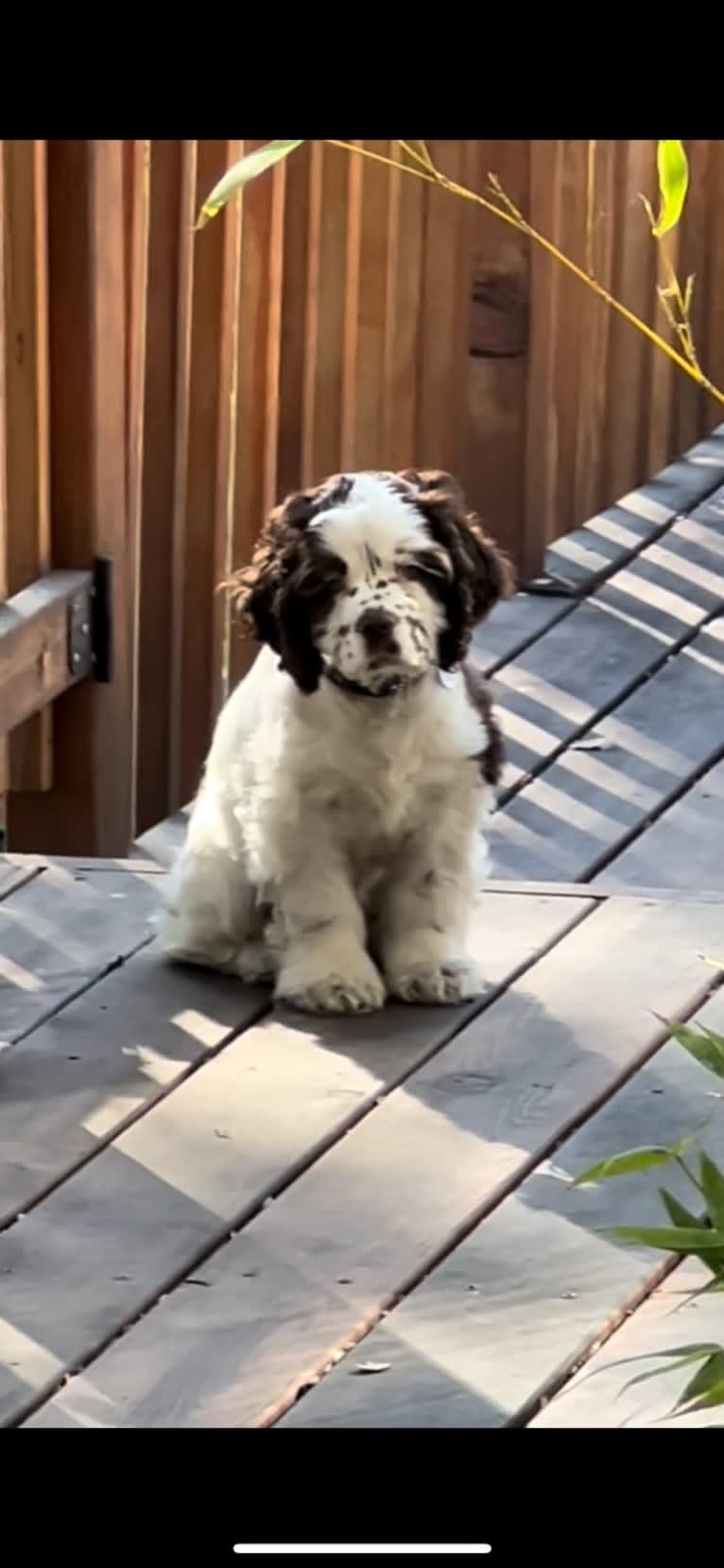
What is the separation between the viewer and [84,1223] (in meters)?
2.96

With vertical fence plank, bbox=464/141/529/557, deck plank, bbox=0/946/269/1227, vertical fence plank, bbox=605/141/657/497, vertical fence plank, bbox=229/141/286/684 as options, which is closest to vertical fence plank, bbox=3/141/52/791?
vertical fence plank, bbox=229/141/286/684

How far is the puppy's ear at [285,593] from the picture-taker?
3426 mm

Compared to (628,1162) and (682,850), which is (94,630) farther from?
(628,1162)

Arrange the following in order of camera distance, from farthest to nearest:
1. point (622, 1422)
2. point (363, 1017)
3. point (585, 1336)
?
point (363, 1017), point (585, 1336), point (622, 1422)

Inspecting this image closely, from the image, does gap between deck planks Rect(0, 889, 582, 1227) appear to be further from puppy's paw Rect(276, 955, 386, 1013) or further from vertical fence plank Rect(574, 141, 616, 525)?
vertical fence plank Rect(574, 141, 616, 525)

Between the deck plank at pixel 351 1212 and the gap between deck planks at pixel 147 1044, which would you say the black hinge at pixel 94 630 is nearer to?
the gap between deck planks at pixel 147 1044

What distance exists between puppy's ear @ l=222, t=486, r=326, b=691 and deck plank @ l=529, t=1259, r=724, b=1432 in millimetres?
1049

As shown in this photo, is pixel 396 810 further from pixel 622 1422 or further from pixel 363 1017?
pixel 622 1422

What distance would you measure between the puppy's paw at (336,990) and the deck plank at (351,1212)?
0.17 metres

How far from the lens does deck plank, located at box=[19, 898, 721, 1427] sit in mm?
2588
